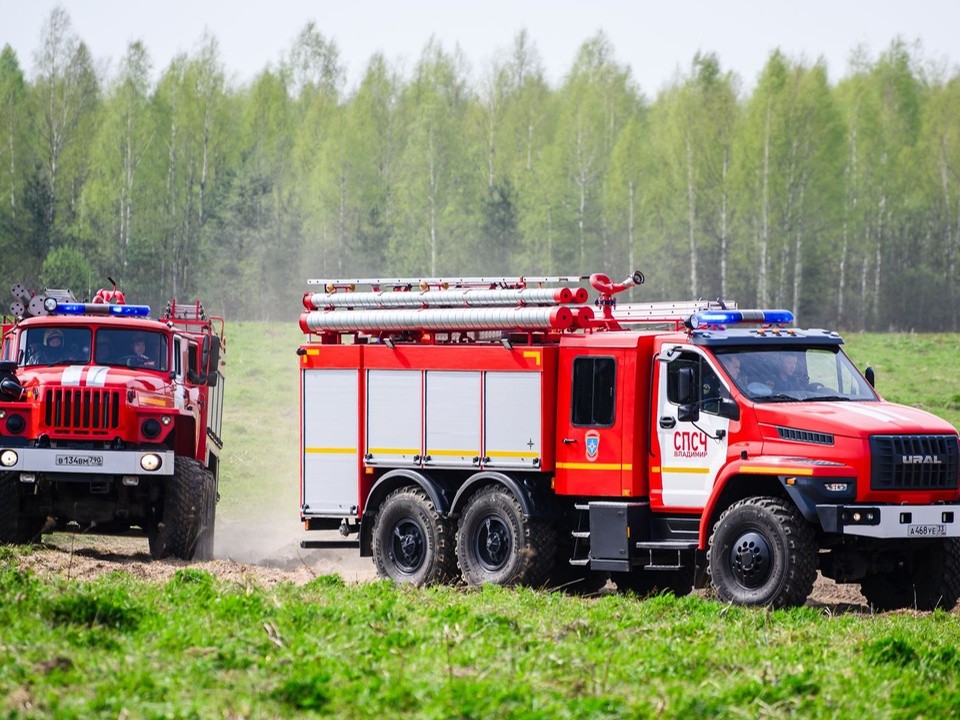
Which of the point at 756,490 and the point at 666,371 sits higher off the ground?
the point at 666,371

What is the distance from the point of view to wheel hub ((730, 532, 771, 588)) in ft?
45.9

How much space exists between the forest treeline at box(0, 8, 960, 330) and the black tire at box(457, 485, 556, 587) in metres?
40.3

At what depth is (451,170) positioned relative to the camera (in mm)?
62812

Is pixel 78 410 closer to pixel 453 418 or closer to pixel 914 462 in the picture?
pixel 453 418

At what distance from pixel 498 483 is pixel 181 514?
405cm

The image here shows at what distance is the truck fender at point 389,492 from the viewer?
16.9 m

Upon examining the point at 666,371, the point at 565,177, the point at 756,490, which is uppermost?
the point at 565,177

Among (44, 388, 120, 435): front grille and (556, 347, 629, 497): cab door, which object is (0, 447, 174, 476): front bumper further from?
(556, 347, 629, 497): cab door

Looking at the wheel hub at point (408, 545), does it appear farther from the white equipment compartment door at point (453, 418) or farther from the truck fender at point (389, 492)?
the white equipment compartment door at point (453, 418)

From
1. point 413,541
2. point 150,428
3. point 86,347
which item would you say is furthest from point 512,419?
point 86,347

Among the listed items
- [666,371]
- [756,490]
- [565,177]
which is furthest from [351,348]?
[565,177]

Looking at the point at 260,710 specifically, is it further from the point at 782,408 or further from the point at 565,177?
the point at 565,177

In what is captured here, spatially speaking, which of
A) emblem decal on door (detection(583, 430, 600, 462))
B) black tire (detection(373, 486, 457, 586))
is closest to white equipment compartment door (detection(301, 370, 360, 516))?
black tire (detection(373, 486, 457, 586))

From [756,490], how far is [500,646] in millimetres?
4795
